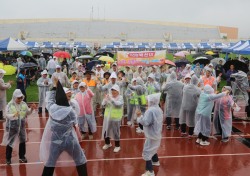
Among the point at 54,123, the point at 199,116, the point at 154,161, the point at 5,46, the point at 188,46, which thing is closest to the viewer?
the point at 54,123

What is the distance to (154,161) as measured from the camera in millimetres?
6590

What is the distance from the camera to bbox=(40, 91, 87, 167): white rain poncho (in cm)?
506

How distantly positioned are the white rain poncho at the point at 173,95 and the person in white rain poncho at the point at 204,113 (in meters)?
1.09

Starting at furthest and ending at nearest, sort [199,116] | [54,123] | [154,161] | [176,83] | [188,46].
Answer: [188,46] → [176,83] → [199,116] → [154,161] → [54,123]

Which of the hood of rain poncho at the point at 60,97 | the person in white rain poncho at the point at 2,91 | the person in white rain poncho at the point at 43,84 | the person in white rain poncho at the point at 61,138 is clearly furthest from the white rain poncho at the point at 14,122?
the person in white rain poncho at the point at 43,84

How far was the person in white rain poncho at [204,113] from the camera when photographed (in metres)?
7.62

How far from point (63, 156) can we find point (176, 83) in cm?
451

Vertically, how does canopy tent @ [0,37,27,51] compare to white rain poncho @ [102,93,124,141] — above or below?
above

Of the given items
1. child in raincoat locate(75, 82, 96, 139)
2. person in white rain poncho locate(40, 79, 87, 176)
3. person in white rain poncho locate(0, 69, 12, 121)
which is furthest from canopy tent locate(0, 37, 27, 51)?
person in white rain poncho locate(40, 79, 87, 176)

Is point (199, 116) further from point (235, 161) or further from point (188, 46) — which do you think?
point (188, 46)

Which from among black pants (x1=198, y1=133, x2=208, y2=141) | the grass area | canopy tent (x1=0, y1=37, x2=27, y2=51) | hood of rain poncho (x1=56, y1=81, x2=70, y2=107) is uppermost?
canopy tent (x1=0, y1=37, x2=27, y2=51)

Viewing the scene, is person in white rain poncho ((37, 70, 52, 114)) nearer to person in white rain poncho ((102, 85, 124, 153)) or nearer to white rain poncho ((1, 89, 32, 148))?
person in white rain poncho ((102, 85, 124, 153))

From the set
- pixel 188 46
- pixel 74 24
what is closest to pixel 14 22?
pixel 74 24

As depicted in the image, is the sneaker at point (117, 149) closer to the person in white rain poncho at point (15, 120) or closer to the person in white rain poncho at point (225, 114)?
the person in white rain poncho at point (15, 120)
